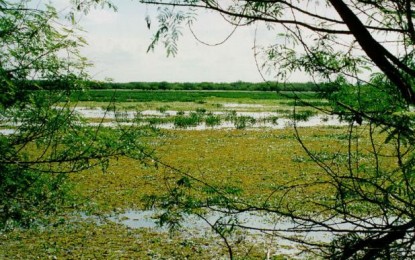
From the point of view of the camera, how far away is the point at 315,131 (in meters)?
22.5

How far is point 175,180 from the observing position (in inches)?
444

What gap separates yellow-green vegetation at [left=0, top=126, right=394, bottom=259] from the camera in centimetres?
705

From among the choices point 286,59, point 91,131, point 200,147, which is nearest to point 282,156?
point 200,147

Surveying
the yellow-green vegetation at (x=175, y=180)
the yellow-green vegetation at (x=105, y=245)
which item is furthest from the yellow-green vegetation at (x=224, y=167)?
the yellow-green vegetation at (x=105, y=245)

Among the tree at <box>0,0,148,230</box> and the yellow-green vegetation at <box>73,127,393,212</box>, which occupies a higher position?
the tree at <box>0,0,148,230</box>

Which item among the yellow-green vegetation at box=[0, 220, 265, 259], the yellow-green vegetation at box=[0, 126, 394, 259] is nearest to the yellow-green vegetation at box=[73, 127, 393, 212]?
the yellow-green vegetation at box=[0, 126, 394, 259]

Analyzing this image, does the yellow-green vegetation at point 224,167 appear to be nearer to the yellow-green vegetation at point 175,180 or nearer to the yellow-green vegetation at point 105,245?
the yellow-green vegetation at point 175,180

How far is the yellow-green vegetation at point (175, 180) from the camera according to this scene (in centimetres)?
705

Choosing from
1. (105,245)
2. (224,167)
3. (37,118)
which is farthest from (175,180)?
(37,118)

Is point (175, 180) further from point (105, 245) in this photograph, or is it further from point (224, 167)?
point (105, 245)

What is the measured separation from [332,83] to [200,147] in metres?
14.0

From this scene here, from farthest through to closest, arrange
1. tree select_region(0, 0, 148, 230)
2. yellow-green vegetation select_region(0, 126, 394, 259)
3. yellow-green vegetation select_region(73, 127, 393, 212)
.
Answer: yellow-green vegetation select_region(73, 127, 393, 212)
yellow-green vegetation select_region(0, 126, 394, 259)
tree select_region(0, 0, 148, 230)

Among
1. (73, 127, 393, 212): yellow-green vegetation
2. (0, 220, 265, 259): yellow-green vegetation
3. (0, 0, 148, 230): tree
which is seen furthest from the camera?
(73, 127, 393, 212): yellow-green vegetation

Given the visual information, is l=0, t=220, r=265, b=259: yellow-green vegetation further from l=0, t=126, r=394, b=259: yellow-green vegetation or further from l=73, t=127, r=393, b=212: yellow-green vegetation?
l=73, t=127, r=393, b=212: yellow-green vegetation
